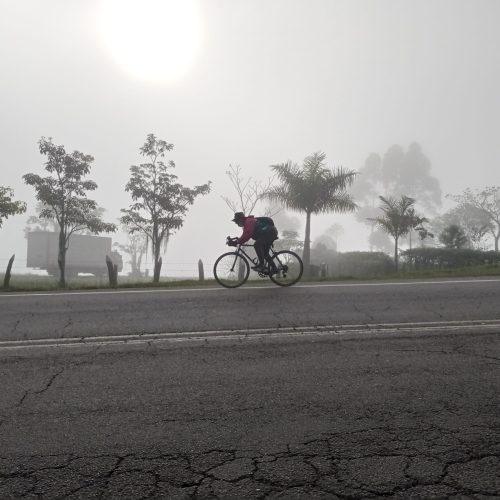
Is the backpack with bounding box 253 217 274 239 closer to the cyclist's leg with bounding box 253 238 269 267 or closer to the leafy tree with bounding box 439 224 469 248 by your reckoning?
the cyclist's leg with bounding box 253 238 269 267

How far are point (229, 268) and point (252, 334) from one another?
4.64 metres

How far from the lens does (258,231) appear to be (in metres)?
10.1

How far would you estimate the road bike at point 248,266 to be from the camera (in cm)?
1057

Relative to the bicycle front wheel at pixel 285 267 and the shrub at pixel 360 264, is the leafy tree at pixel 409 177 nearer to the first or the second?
the shrub at pixel 360 264

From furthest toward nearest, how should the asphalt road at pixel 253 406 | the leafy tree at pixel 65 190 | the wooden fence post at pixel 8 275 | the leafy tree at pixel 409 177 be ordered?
the leafy tree at pixel 409 177
the leafy tree at pixel 65 190
the wooden fence post at pixel 8 275
the asphalt road at pixel 253 406

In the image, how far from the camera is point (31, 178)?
2419 cm

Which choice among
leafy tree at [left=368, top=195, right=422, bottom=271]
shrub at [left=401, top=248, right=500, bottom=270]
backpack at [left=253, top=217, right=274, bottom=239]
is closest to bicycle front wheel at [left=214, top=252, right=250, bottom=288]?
backpack at [left=253, top=217, right=274, bottom=239]

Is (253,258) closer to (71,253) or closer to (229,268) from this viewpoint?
(229,268)

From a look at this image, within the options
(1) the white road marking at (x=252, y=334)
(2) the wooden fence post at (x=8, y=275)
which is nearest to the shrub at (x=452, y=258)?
(1) the white road marking at (x=252, y=334)

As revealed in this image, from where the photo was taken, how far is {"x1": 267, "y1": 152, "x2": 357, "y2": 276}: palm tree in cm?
2750

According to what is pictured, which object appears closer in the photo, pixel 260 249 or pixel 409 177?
pixel 260 249

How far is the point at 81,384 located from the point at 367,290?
276 inches

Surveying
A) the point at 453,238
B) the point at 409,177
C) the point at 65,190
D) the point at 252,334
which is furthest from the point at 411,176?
the point at 252,334

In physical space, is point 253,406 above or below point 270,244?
below
